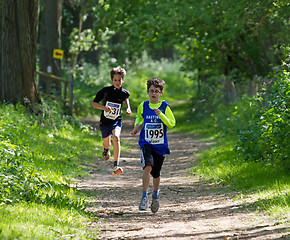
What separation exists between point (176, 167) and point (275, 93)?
12.3 feet

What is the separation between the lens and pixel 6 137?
31.2 ft

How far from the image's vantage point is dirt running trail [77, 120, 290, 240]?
5.75 meters

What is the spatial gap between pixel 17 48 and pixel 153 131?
7767mm

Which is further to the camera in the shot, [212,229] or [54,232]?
[212,229]

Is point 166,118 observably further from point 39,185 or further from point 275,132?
point 275,132

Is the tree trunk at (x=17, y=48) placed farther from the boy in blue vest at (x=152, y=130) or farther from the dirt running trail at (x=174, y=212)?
the boy in blue vest at (x=152, y=130)

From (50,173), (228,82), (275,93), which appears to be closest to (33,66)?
(50,173)

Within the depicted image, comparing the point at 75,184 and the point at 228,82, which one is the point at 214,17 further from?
the point at 75,184

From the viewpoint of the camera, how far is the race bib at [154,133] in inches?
281

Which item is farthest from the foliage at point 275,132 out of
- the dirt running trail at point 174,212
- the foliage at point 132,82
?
the foliage at point 132,82

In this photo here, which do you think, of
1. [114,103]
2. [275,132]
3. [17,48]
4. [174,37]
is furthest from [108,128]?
[174,37]

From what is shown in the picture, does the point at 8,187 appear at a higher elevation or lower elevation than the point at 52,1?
lower

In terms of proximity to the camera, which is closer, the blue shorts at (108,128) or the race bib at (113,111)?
the race bib at (113,111)

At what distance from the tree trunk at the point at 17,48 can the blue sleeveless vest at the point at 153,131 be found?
744 centimetres
